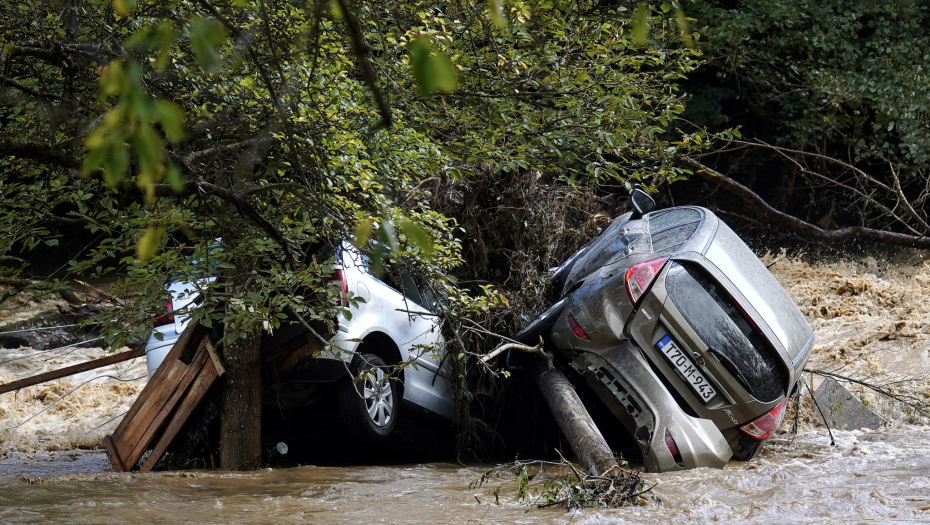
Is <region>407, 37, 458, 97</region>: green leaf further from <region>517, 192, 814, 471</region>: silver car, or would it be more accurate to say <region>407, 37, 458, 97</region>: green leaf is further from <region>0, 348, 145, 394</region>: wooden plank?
<region>0, 348, 145, 394</region>: wooden plank

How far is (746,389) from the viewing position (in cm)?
564

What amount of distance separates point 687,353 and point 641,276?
0.60 meters

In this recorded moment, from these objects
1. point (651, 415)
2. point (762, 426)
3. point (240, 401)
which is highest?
point (240, 401)

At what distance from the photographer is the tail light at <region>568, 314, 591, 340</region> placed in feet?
19.9

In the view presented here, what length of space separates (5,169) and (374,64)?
Result: 2544 millimetres

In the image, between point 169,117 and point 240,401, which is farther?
point 240,401

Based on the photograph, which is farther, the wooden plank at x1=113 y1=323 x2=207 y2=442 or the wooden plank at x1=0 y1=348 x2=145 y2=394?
the wooden plank at x1=0 y1=348 x2=145 y2=394

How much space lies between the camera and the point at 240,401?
6207mm

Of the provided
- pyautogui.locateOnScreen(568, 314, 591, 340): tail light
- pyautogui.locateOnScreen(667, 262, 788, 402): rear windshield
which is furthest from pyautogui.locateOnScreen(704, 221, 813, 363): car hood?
pyautogui.locateOnScreen(568, 314, 591, 340): tail light

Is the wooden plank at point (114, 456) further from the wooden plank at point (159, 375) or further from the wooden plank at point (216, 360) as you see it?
the wooden plank at point (216, 360)

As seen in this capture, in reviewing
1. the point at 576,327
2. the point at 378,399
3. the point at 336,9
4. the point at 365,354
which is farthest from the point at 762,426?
the point at 336,9

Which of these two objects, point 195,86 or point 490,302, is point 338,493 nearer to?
point 490,302

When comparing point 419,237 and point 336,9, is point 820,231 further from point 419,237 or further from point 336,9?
point 419,237

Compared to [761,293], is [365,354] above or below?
below
